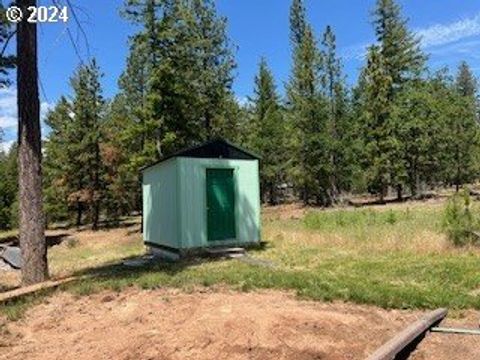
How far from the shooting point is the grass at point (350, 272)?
8.51 meters

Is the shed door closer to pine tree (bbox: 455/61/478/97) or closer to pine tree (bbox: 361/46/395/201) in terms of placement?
pine tree (bbox: 361/46/395/201)

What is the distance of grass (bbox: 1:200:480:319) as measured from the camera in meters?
8.51

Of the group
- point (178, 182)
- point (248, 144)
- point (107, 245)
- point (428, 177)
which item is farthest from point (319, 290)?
point (428, 177)

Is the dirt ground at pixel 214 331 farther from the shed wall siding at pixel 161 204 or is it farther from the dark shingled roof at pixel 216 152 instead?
the dark shingled roof at pixel 216 152

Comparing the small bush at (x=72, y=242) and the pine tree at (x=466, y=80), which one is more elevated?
the pine tree at (x=466, y=80)

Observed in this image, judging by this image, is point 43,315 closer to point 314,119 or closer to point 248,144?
point 314,119

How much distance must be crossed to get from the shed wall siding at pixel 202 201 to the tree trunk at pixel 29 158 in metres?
4.96

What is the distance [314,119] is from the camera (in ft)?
132

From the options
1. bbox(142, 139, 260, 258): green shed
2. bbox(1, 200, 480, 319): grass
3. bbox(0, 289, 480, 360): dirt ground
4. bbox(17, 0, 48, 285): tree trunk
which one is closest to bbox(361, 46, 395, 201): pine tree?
bbox(1, 200, 480, 319): grass

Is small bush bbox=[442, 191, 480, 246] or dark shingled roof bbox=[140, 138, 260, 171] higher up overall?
dark shingled roof bbox=[140, 138, 260, 171]

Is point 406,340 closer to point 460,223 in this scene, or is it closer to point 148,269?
point 148,269

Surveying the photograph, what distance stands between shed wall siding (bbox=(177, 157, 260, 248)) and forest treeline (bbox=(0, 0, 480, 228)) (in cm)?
1079

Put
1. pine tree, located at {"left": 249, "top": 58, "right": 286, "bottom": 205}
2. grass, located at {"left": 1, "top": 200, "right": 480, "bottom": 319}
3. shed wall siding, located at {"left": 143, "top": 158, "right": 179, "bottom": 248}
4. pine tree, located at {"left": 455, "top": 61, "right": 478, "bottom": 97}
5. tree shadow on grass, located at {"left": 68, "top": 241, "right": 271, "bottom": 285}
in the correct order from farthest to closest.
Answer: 1. pine tree, located at {"left": 455, "top": 61, "right": 478, "bottom": 97}
2. pine tree, located at {"left": 249, "top": 58, "right": 286, "bottom": 205}
3. shed wall siding, located at {"left": 143, "top": 158, "right": 179, "bottom": 248}
4. tree shadow on grass, located at {"left": 68, "top": 241, "right": 271, "bottom": 285}
5. grass, located at {"left": 1, "top": 200, "right": 480, "bottom": 319}

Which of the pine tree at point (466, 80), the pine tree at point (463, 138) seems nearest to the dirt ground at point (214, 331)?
the pine tree at point (463, 138)
